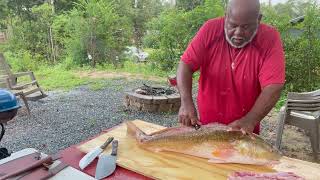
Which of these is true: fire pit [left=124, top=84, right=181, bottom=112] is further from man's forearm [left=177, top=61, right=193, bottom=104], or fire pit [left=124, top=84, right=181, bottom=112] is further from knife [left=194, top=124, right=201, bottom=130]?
knife [left=194, top=124, right=201, bottom=130]

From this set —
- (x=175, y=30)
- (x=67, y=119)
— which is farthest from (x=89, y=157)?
(x=175, y=30)

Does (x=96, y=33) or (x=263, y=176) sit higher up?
(x=96, y=33)

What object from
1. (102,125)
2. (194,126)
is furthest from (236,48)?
(102,125)

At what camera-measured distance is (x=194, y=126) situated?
2.34 meters

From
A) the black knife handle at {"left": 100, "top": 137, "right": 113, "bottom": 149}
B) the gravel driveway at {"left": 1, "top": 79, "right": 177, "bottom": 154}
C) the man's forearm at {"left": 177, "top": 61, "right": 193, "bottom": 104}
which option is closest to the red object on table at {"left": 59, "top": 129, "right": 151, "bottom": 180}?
the black knife handle at {"left": 100, "top": 137, "right": 113, "bottom": 149}

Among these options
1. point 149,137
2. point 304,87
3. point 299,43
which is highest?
point 299,43

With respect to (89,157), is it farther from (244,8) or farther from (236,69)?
(244,8)

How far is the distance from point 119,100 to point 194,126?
5959 millimetres

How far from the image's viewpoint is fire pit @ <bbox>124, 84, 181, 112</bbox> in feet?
22.3

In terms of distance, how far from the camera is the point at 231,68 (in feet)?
8.32

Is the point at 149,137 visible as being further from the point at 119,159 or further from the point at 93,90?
the point at 93,90

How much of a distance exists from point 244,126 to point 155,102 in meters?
4.57

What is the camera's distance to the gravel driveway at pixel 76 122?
18.0 ft

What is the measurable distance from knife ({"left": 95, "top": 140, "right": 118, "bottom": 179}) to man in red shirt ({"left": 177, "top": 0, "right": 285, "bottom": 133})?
631 millimetres
